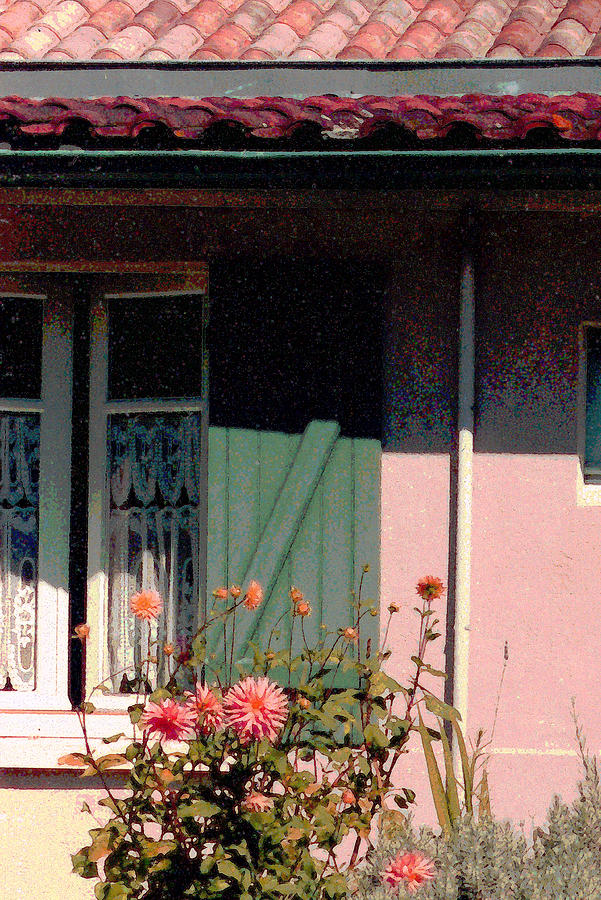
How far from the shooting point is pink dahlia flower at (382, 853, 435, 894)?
8.19 ft

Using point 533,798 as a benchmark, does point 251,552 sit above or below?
above

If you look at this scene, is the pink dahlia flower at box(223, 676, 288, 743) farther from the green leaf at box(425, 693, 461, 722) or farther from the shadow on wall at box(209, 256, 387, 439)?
the shadow on wall at box(209, 256, 387, 439)

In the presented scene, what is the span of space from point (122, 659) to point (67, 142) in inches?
79.0

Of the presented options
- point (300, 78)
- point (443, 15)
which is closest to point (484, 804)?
point (300, 78)

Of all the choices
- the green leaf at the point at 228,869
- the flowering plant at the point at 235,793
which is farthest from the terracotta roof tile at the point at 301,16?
the green leaf at the point at 228,869

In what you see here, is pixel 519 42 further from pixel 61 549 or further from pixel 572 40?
pixel 61 549

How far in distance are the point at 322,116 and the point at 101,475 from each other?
165cm

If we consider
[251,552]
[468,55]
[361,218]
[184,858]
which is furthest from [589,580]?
[468,55]

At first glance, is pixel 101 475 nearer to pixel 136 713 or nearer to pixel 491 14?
pixel 136 713

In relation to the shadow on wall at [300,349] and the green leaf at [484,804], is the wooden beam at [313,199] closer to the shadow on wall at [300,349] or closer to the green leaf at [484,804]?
the shadow on wall at [300,349]

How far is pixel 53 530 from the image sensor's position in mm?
4215

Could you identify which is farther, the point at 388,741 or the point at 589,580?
Result: the point at 589,580

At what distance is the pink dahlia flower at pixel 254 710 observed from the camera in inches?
100

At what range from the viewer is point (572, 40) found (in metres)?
4.81
